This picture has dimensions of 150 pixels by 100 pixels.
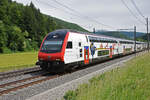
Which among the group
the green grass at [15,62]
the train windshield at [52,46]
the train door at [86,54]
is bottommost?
the green grass at [15,62]

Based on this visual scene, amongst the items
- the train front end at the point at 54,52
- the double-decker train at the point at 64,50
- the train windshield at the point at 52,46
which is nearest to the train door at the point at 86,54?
the double-decker train at the point at 64,50

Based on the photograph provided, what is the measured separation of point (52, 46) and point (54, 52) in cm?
66

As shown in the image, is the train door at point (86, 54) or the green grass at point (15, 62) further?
the green grass at point (15, 62)

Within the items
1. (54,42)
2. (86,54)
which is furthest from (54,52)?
(86,54)

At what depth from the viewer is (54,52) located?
37.7ft

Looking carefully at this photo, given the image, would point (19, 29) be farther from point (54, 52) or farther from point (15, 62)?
point (54, 52)

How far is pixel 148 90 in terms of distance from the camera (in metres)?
5.39

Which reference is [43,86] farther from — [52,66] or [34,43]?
[34,43]

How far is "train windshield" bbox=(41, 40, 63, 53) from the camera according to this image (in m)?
11.6

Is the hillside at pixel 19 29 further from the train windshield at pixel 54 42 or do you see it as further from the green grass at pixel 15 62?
the train windshield at pixel 54 42

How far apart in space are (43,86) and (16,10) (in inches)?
2962

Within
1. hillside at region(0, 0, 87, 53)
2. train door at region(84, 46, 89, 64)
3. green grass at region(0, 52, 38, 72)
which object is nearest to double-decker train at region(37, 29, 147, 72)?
train door at region(84, 46, 89, 64)

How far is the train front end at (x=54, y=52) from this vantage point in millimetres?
11190

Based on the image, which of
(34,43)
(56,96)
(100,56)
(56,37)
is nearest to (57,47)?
(56,37)
